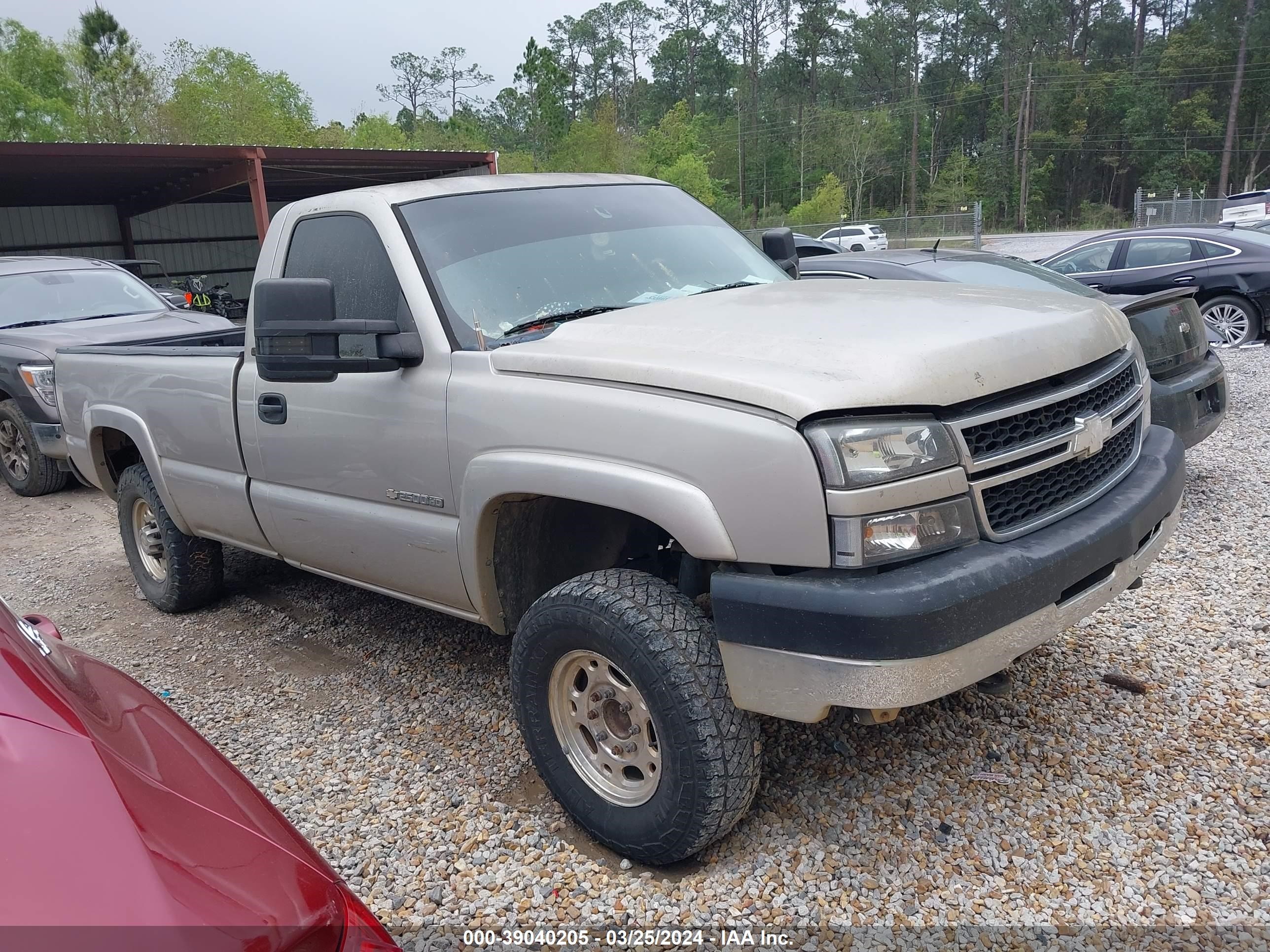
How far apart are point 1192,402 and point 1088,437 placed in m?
2.94

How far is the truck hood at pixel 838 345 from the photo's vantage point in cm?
239

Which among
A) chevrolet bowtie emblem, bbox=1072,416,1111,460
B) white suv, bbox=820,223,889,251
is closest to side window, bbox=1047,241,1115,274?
chevrolet bowtie emblem, bbox=1072,416,1111,460

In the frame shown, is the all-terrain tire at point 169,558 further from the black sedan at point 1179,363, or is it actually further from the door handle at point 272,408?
the black sedan at point 1179,363

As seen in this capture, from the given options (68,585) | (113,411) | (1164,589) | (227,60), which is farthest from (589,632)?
(227,60)

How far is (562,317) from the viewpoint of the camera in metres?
3.31

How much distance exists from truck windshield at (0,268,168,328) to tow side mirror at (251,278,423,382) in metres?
6.67

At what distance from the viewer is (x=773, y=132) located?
8031cm

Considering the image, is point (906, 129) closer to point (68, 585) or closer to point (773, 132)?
point (773, 132)

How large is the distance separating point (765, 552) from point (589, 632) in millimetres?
574

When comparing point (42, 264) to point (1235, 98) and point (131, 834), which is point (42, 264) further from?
point (1235, 98)

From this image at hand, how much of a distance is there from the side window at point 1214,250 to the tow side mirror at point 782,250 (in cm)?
889

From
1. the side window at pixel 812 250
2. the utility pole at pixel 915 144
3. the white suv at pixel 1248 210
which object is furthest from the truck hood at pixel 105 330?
the utility pole at pixel 915 144

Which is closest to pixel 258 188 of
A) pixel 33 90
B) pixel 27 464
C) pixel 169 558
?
pixel 27 464

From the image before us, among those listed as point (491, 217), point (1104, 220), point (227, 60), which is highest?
point (227, 60)
